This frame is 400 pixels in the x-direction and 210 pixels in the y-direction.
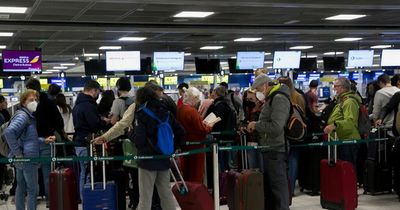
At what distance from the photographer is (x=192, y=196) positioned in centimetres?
536

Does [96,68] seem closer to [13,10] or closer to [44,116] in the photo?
[13,10]

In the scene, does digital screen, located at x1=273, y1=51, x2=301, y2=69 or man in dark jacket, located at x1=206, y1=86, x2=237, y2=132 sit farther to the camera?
digital screen, located at x1=273, y1=51, x2=301, y2=69

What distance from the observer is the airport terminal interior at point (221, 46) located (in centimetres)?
698

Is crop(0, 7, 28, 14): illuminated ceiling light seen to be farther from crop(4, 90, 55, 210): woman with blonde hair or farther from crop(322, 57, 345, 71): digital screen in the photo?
crop(322, 57, 345, 71): digital screen

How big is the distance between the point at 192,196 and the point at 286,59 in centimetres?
1160

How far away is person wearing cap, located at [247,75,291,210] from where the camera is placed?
17.1ft

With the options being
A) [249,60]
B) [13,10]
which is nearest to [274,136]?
[13,10]

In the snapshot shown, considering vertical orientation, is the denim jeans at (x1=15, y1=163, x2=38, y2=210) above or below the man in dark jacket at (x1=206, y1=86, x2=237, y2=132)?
Result: below

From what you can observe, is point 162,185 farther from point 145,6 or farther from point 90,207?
point 145,6

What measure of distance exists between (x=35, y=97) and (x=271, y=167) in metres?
2.64

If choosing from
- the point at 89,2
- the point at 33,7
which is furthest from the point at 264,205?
the point at 33,7

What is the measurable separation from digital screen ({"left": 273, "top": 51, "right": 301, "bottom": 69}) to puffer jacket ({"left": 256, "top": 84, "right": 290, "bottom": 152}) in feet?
36.2

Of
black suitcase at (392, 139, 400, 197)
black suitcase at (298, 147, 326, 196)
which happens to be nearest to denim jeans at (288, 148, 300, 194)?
black suitcase at (298, 147, 326, 196)

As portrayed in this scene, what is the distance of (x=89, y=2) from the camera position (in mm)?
9328
